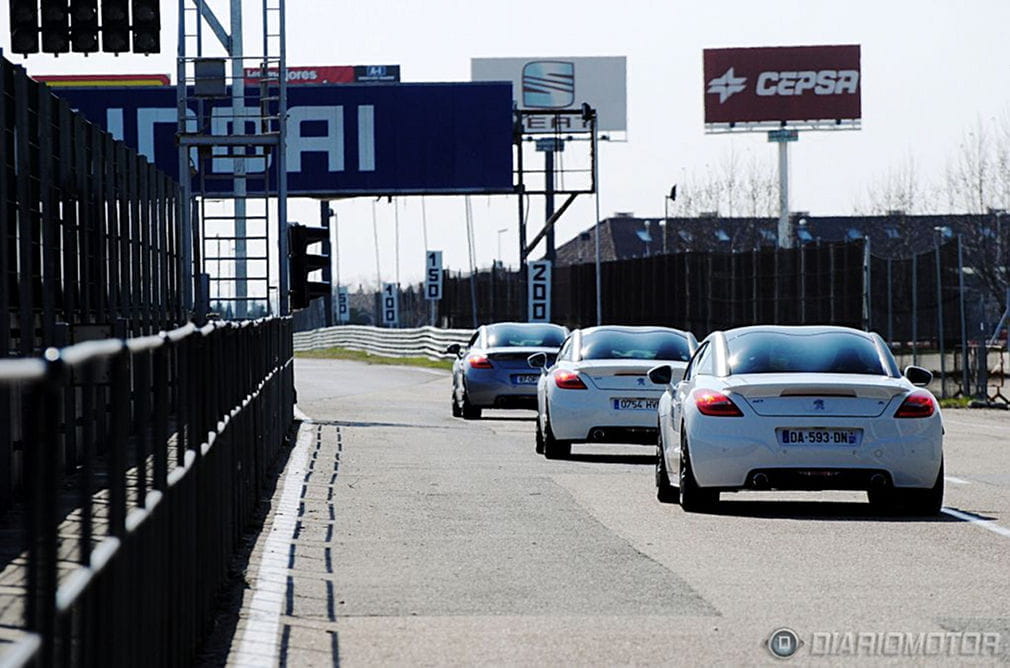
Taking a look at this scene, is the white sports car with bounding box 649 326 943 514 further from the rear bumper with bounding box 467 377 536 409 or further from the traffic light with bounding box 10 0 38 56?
the rear bumper with bounding box 467 377 536 409

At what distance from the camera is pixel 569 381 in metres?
19.9

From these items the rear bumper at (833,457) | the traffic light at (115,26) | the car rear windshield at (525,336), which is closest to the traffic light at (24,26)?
the traffic light at (115,26)

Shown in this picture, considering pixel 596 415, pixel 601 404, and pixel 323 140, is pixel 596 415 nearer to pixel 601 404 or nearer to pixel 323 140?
pixel 601 404

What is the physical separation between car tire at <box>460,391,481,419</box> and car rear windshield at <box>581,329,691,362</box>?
7.75m

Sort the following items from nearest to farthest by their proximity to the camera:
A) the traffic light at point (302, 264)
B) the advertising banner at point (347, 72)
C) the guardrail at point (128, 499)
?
1. the guardrail at point (128, 499)
2. the traffic light at point (302, 264)
3. the advertising banner at point (347, 72)

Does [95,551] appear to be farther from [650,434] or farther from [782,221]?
[782,221]

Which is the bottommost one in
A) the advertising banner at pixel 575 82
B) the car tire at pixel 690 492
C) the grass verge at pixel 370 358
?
the grass verge at pixel 370 358

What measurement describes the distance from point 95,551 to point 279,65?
2499cm

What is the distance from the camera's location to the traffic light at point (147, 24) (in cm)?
2372

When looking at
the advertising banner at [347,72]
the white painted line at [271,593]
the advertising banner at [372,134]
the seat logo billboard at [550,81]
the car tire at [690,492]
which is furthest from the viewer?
the advertising banner at [347,72]

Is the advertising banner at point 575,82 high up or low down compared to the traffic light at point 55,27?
up

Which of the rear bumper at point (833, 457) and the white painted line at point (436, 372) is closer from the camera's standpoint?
the rear bumper at point (833, 457)

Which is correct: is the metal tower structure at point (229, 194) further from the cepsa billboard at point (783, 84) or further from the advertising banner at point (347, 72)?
the advertising banner at point (347, 72)

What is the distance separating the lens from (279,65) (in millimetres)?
29734
